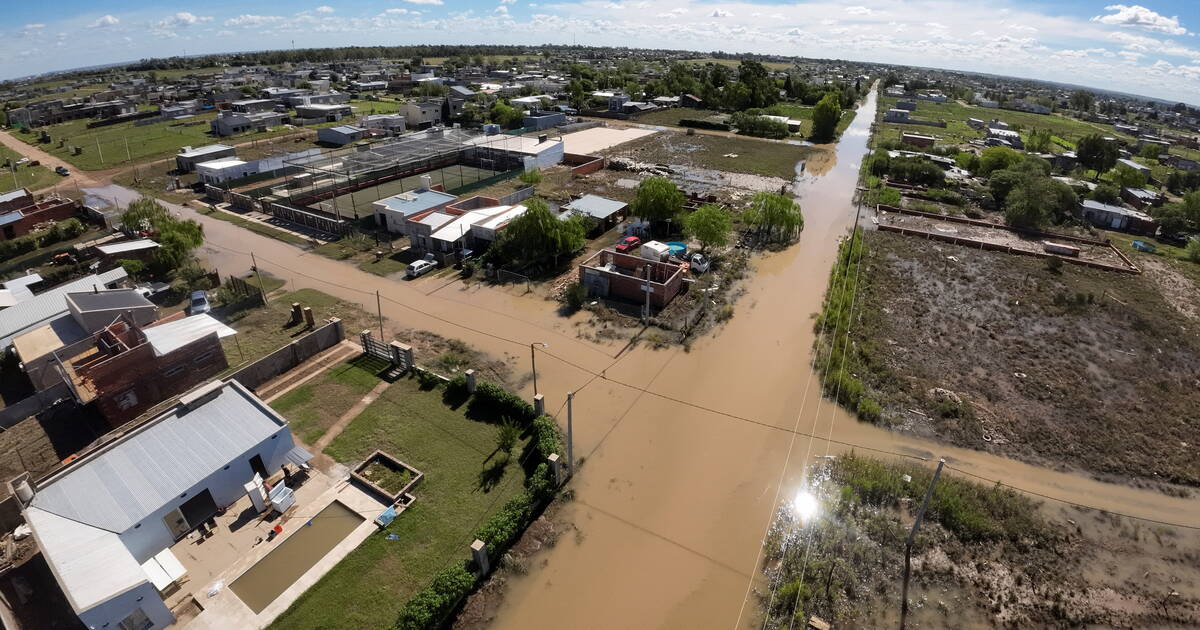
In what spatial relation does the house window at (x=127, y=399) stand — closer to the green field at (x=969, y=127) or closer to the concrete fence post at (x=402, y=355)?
the concrete fence post at (x=402, y=355)

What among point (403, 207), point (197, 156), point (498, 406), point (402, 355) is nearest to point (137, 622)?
point (498, 406)

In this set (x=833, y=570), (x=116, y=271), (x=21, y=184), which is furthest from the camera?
(x=21, y=184)

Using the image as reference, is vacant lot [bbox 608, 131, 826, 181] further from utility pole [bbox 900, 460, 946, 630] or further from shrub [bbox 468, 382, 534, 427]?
utility pole [bbox 900, 460, 946, 630]

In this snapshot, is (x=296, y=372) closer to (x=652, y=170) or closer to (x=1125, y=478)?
(x=1125, y=478)

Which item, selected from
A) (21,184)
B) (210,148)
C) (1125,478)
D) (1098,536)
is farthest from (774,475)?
(21,184)

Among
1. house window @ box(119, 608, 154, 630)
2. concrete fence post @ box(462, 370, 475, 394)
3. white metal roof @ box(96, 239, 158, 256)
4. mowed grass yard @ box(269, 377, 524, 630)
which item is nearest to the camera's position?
house window @ box(119, 608, 154, 630)

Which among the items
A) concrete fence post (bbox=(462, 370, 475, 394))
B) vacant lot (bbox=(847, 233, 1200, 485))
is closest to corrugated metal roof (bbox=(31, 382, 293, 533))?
concrete fence post (bbox=(462, 370, 475, 394))

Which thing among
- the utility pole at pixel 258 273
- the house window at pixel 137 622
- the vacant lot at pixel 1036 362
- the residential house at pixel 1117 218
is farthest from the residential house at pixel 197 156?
the residential house at pixel 1117 218
